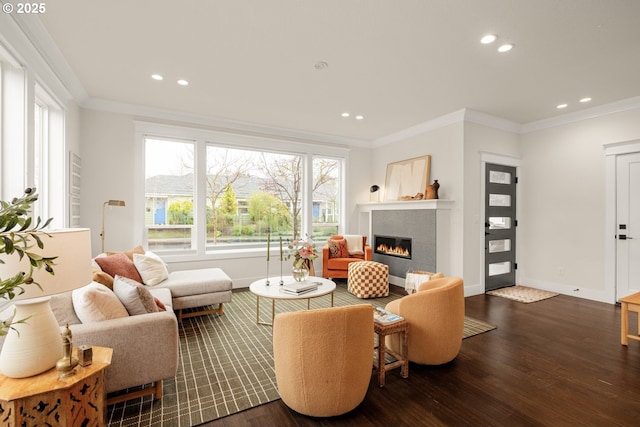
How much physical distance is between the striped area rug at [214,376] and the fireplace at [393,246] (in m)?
1.77

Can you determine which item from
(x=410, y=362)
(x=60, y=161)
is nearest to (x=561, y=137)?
(x=410, y=362)

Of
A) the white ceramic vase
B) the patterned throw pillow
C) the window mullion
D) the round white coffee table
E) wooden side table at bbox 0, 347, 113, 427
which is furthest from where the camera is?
the patterned throw pillow

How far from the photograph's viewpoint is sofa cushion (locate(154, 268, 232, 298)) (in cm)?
337

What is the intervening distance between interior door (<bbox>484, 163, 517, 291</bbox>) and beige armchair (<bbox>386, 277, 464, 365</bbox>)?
282 cm

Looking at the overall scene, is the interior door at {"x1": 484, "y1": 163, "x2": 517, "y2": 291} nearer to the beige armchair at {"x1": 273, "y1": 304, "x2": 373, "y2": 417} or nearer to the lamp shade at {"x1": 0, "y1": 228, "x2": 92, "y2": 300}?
the beige armchair at {"x1": 273, "y1": 304, "x2": 373, "y2": 417}

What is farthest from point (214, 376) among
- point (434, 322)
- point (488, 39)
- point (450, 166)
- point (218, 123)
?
point (450, 166)

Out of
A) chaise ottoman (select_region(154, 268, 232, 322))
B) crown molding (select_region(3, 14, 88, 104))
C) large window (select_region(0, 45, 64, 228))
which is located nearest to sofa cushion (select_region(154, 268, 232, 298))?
chaise ottoman (select_region(154, 268, 232, 322))

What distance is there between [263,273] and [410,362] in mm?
3304

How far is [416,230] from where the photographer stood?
4.98 metres

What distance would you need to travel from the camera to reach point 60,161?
3.40m

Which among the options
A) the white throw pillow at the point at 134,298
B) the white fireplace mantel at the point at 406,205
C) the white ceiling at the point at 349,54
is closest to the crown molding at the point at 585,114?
the white ceiling at the point at 349,54

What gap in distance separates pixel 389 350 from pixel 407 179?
3.63 meters

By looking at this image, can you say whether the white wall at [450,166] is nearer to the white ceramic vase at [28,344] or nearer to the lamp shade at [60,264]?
the lamp shade at [60,264]

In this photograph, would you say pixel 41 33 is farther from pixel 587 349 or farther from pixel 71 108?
pixel 587 349
